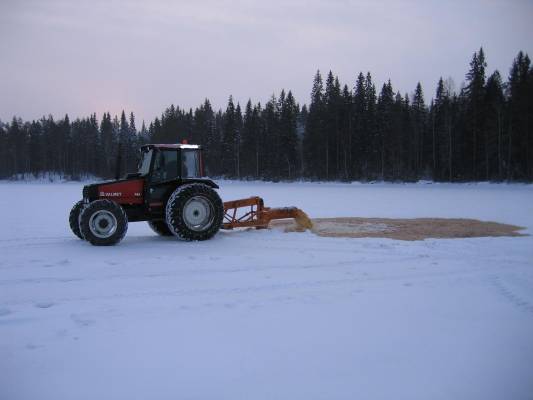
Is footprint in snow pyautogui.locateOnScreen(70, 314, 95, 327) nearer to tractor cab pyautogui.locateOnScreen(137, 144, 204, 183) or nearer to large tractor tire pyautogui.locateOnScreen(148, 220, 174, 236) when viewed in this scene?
tractor cab pyautogui.locateOnScreen(137, 144, 204, 183)

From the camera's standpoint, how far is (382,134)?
4806 centimetres

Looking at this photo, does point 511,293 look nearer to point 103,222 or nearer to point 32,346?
point 32,346

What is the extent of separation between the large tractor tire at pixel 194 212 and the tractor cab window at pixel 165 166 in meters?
0.53

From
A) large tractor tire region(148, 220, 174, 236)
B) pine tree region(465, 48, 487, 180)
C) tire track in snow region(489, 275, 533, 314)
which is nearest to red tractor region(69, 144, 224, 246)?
large tractor tire region(148, 220, 174, 236)

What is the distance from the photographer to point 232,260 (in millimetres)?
7164

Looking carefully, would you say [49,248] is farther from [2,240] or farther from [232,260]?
[232,260]

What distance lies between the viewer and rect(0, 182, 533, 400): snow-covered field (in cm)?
321

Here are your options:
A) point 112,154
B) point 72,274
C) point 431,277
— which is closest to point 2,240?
point 72,274

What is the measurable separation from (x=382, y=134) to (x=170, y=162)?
42.2 meters

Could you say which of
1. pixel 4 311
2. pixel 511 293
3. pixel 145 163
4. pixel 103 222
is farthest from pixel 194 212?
pixel 511 293

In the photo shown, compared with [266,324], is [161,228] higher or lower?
higher

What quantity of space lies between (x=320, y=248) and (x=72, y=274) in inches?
172

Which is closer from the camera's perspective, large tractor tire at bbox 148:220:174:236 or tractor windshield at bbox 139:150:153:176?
tractor windshield at bbox 139:150:153:176

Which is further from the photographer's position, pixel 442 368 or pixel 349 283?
pixel 349 283
